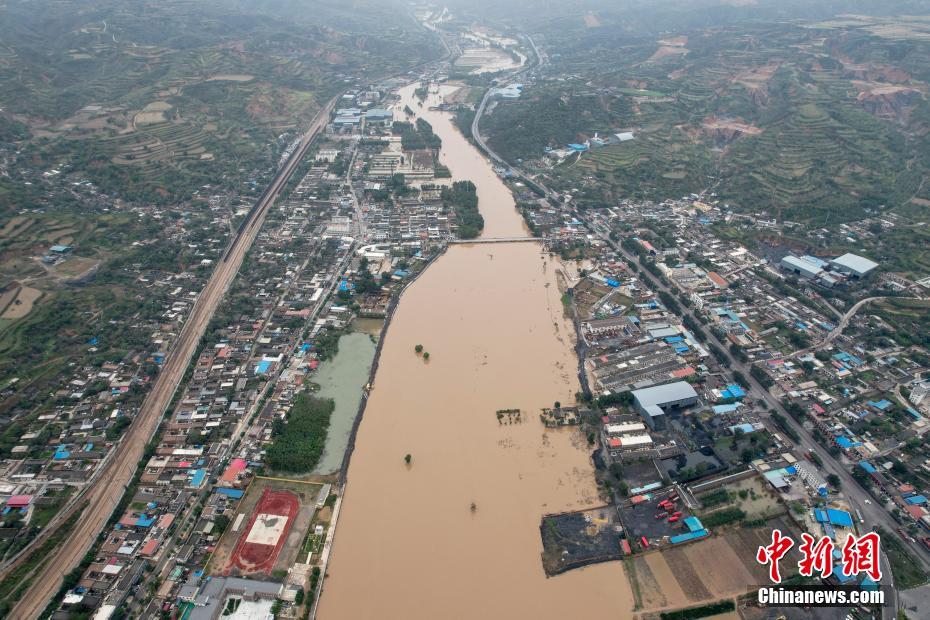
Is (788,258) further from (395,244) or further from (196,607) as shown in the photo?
(196,607)

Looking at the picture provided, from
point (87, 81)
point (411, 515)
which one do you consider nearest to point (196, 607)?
point (411, 515)

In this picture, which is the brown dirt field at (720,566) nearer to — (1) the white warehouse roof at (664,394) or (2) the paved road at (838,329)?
(1) the white warehouse roof at (664,394)

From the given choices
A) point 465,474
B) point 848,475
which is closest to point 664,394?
point 848,475

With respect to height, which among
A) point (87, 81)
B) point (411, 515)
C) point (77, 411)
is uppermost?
point (87, 81)

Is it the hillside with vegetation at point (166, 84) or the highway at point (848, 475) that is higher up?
the hillside with vegetation at point (166, 84)

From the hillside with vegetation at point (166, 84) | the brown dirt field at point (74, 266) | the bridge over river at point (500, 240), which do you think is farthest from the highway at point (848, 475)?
the hillside with vegetation at point (166, 84)

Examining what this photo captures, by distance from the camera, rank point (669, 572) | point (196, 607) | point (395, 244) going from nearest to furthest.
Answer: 1. point (196, 607)
2. point (669, 572)
3. point (395, 244)
